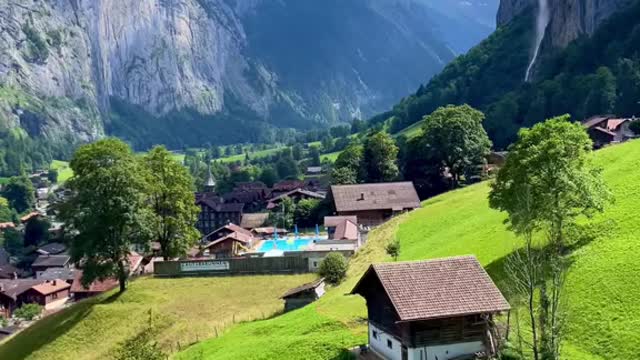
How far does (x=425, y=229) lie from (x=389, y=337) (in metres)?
22.7

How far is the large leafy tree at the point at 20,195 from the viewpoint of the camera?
17638cm

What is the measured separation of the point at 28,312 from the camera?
87312mm

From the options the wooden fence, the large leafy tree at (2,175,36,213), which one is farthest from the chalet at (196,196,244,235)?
the wooden fence

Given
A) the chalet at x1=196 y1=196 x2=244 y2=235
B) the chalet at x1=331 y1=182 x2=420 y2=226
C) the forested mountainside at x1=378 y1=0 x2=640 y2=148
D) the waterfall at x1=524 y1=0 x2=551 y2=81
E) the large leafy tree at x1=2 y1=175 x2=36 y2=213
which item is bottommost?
the chalet at x1=331 y1=182 x2=420 y2=226

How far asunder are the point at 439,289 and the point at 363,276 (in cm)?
458

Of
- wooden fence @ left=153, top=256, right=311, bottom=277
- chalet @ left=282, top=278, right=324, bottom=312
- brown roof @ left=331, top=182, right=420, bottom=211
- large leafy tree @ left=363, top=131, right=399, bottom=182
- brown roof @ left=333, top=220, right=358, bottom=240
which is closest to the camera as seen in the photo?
chalet @ left=282, top=278, right=324, bottom=312

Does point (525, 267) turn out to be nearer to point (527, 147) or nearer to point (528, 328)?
point (528, 328)

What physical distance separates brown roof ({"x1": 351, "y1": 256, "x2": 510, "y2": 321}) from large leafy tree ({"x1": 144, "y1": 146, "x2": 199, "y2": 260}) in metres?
31.6

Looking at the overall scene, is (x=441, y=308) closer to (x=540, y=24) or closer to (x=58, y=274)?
(x=58, y=274)

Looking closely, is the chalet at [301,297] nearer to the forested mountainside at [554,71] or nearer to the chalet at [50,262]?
the forested mountainside at [554,71]

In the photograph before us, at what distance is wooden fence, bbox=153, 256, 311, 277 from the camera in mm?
53312

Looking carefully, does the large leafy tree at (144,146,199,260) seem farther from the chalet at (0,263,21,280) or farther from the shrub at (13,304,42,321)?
the chalet at (0,263,21,280)

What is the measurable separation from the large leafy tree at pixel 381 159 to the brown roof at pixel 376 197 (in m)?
12.0

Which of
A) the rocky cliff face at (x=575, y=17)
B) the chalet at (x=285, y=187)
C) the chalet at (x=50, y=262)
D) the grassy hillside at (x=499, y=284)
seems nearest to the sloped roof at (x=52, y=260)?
the chalet at (x=50, y=262)
